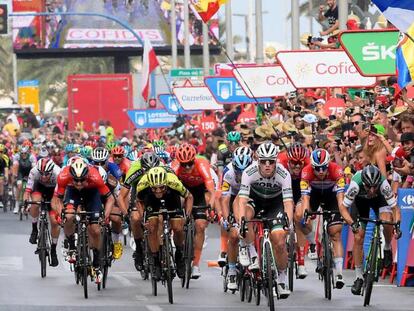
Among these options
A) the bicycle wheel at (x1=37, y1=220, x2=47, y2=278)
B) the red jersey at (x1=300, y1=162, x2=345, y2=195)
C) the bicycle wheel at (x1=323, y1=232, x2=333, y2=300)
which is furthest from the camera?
the bicycle wheel at (x1=37, y1=220, x2=47, y2=278)

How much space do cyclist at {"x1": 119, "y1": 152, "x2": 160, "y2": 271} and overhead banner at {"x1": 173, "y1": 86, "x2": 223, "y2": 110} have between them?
809 inches

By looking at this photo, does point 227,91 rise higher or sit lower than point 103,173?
higher

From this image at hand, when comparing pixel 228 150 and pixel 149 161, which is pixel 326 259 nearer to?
pixel 149 161

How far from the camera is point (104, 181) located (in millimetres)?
20922

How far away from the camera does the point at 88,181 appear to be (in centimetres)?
2027

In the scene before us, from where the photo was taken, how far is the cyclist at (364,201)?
59.1 ft

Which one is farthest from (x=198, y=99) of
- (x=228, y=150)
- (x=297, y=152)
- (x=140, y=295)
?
(x=140, y=295)

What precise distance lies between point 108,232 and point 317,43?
1000 centimetres

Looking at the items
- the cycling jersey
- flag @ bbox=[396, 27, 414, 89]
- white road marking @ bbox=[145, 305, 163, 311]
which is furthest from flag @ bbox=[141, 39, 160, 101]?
white road marking @ bbox=[145, 305, 163, 311]

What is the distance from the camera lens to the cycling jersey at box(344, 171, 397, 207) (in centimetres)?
1814

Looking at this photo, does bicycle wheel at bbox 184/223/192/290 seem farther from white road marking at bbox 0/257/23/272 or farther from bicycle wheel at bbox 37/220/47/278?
white road marking at bbox 0/257/23/272

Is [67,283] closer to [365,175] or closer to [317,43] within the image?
[365,175]

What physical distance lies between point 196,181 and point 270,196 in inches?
120

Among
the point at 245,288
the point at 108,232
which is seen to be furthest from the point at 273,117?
the point at 245,288
